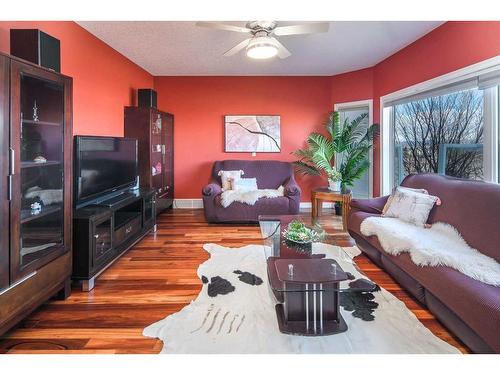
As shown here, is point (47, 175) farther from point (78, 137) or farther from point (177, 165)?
point (177, 165)

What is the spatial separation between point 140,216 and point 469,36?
3853 mm

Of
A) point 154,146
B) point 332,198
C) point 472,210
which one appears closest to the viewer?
point 472,210

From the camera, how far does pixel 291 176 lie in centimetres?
555

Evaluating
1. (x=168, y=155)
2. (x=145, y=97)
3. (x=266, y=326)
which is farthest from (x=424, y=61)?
(x=168, y=155)

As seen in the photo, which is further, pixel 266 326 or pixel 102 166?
pixel 102 166

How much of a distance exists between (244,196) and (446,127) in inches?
109

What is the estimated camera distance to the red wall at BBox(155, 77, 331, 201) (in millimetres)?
5887

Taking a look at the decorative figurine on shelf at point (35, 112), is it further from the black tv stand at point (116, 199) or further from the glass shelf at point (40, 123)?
the black tv stand at point (116, 199)

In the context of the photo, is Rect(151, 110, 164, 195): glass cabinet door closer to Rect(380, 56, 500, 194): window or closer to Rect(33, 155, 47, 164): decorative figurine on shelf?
Rect(33, 155, 47, 164): decorative figurine on shelf

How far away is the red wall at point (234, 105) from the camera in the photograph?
232 inches

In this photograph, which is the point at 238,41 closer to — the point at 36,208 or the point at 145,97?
the point at 145,97

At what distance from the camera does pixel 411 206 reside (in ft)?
9.75

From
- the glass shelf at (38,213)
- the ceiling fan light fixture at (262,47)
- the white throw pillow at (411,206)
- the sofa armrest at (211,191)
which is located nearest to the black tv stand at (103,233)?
the glass shelf at (38,213)
